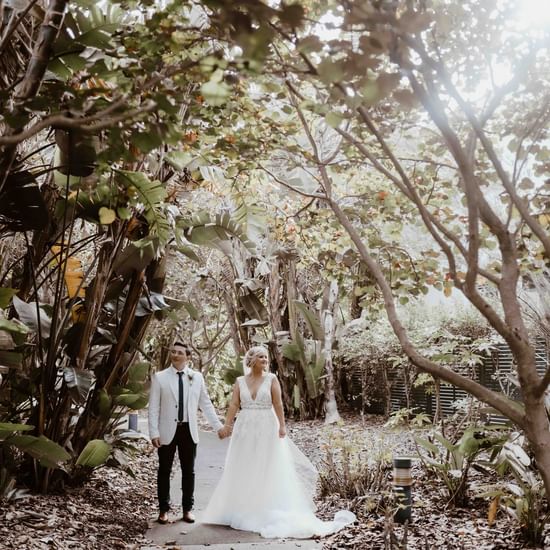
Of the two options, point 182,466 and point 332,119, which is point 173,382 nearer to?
point 182,466

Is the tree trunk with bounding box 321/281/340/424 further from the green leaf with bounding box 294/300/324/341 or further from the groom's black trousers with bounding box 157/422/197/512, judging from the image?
the groom's black trousers with bounding box 157/422/197/512

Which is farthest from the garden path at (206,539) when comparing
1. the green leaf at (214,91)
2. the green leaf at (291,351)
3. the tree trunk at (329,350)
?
the tree trunk at (329,350)

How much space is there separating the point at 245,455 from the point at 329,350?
33.7 ft

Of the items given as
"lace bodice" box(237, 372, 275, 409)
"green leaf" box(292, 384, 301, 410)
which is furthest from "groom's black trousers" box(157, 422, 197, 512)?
"green leaf" box(292, 384, 301, 410)

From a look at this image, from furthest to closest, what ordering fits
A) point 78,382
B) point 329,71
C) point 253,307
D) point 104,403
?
point 253,307 → point 104,403 → point 78,382 → point 329,71

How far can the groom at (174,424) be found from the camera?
276 inches

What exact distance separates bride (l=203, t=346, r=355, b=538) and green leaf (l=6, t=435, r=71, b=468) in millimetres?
1886

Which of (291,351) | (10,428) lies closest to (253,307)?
(291,351)

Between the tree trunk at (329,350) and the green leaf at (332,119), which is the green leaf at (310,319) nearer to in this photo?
the tree trunk at (329,350)

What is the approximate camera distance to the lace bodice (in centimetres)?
756

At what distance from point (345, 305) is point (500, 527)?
1523cm

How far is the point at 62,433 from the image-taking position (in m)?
7.43

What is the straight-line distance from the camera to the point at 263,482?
727 cm

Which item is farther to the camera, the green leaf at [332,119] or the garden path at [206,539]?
the garden path at [206,539]
